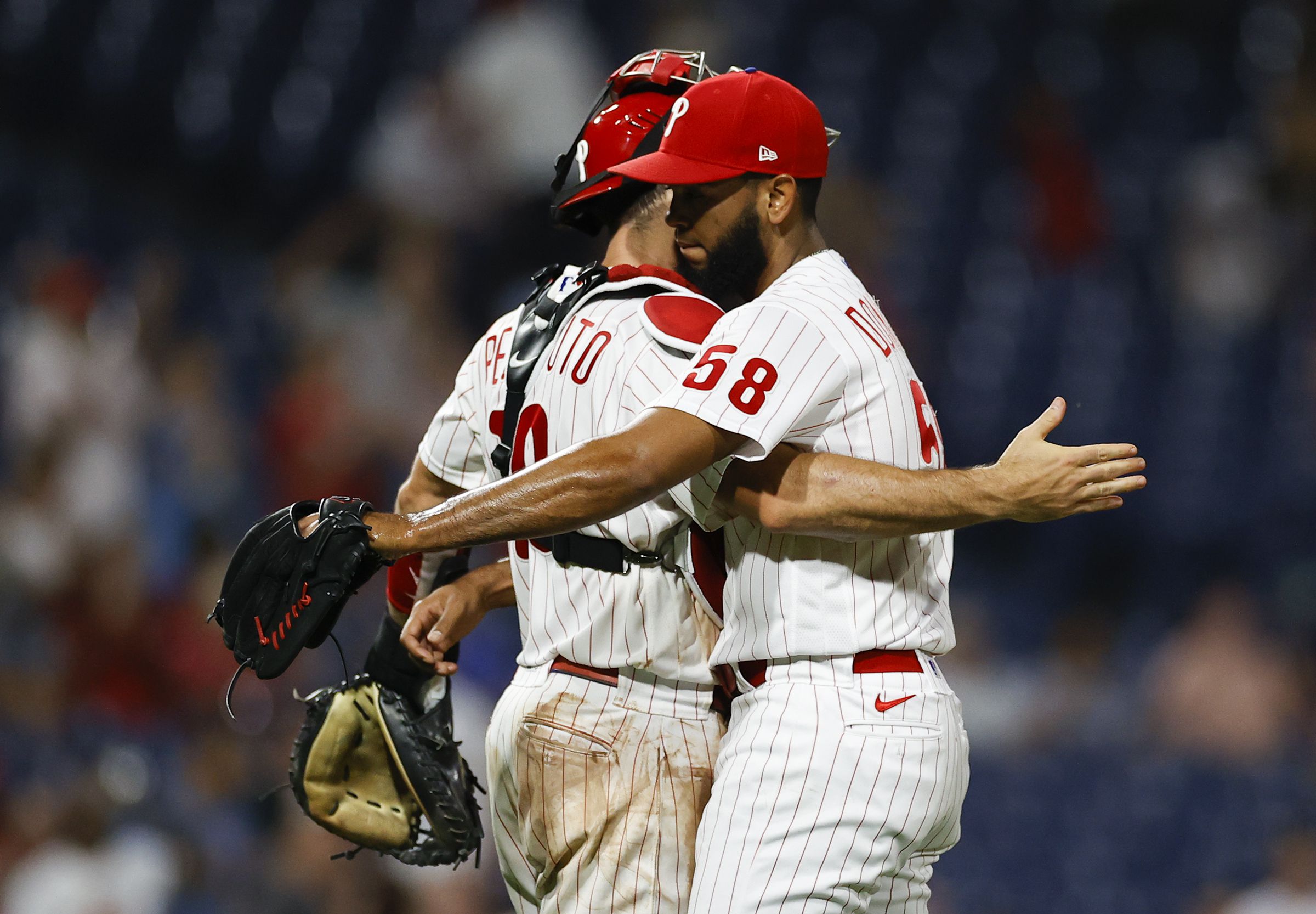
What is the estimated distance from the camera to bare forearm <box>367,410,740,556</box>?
227 cm

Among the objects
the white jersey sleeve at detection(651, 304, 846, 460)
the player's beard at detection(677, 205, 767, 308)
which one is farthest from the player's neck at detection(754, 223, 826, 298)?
the white jersey sleeve at detection(651, 304, 846, 460)

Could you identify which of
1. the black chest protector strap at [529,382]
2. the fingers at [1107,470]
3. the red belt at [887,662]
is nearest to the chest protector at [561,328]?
the black chest protector strap at [529,382]

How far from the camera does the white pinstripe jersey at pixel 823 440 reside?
7.70 feet

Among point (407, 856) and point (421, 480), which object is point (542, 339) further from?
point (407, 856)

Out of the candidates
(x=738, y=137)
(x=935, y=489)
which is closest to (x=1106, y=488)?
(x=935, y=489)

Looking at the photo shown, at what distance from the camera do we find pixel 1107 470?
2.29m

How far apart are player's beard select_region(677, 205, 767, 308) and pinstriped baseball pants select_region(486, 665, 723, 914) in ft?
2.44

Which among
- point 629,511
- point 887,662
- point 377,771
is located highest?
point 629,511

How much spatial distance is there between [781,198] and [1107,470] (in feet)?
2.52

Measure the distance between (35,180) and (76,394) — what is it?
126 cm

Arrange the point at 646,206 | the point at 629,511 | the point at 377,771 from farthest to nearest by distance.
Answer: the point at 377,771
the point at 646,206
the point at 629,511

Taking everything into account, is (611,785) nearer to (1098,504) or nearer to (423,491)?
(423,491)

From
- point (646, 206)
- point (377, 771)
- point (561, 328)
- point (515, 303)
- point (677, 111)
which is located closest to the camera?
point (677, 111)

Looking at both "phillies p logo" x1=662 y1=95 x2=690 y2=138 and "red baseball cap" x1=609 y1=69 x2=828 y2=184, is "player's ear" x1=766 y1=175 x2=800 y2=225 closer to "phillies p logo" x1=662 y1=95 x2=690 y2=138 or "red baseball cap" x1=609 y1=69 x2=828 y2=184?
"red baseball cap" x1=609 y1=69 x2=828 y2=184
